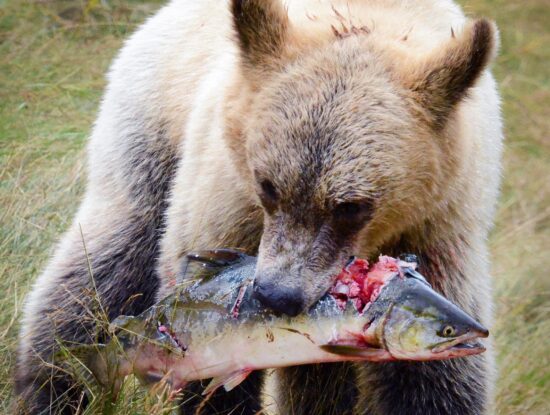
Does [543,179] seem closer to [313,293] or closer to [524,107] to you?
[524,107]

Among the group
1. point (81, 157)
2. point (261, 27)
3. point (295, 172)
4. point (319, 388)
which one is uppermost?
point (261, 27)

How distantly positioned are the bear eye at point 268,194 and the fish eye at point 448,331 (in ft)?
2.82

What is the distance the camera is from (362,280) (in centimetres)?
422

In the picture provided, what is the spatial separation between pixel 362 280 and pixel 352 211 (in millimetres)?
265

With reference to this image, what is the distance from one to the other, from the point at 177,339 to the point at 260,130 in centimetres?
88

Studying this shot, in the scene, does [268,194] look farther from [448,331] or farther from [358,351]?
[448,331]

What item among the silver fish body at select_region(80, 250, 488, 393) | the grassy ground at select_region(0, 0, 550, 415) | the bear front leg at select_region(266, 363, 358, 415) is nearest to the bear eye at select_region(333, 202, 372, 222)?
the silver fish body at select_region(80, 250, 488, 393)

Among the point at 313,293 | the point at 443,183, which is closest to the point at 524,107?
the point at 443,183

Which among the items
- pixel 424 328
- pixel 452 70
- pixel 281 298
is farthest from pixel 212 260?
pixel 452 70

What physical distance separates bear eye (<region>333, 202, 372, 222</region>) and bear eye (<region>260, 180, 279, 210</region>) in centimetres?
24

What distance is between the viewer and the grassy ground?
6445 mm

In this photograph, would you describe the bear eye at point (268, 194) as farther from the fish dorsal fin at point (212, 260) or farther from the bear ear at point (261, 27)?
the bear ear at point (261, 27)

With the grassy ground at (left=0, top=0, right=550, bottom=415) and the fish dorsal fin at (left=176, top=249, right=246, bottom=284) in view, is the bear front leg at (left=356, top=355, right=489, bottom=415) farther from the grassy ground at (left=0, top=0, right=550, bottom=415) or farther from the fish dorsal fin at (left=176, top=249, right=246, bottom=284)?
the grassy ground at (left=0, top=0, right=550, bottom=415)

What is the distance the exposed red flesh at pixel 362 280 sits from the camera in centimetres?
→ 406
